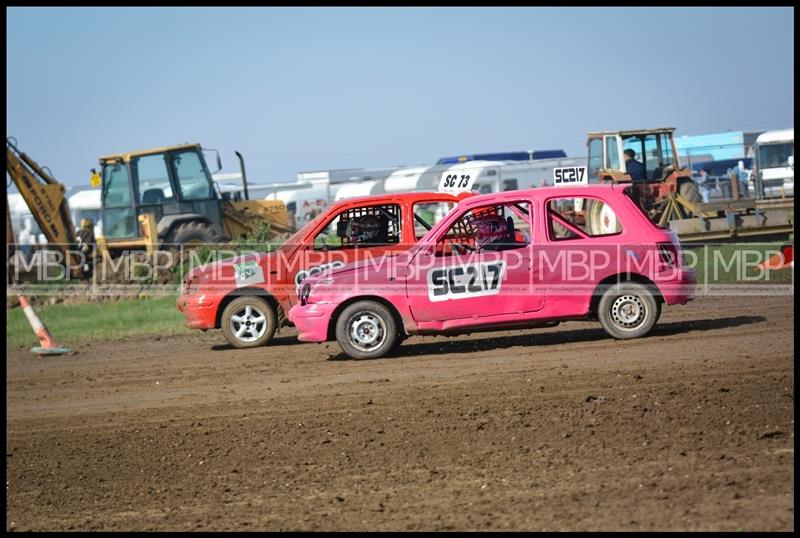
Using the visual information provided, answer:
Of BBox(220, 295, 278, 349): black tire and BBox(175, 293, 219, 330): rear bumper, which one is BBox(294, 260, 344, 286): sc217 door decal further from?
BBox(175, 293, 219, 330): rear bumper

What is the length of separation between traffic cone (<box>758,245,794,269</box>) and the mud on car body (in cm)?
618

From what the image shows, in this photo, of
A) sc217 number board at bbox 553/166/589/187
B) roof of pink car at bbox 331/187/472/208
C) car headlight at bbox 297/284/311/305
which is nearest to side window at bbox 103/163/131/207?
roof of pink car at bbox 331/187/472/208

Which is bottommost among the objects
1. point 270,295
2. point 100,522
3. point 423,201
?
point 100,522

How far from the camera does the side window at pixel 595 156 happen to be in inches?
901

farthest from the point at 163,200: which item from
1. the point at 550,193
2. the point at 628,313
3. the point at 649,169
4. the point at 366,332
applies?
the point at 628,313

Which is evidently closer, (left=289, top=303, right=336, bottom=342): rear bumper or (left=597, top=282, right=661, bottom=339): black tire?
(left=597, top=282, right=661, bottom=339): black tire

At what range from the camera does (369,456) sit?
6.55 m

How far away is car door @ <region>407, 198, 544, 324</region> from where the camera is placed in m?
Result: 10.2

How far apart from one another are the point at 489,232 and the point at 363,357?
6.20 ft

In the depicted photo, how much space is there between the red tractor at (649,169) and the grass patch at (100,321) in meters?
10.1

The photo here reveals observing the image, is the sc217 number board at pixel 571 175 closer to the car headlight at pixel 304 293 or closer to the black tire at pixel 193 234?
the car headlight at pixel 304 293

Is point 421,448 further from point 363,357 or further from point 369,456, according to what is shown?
point 363,357

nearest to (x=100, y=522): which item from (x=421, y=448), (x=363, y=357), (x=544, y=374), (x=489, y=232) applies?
(x=421, y=448)

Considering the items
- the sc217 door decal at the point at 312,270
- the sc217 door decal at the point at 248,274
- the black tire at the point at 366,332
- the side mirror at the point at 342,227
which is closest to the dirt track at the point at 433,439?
the black tire at the point at 366,332
